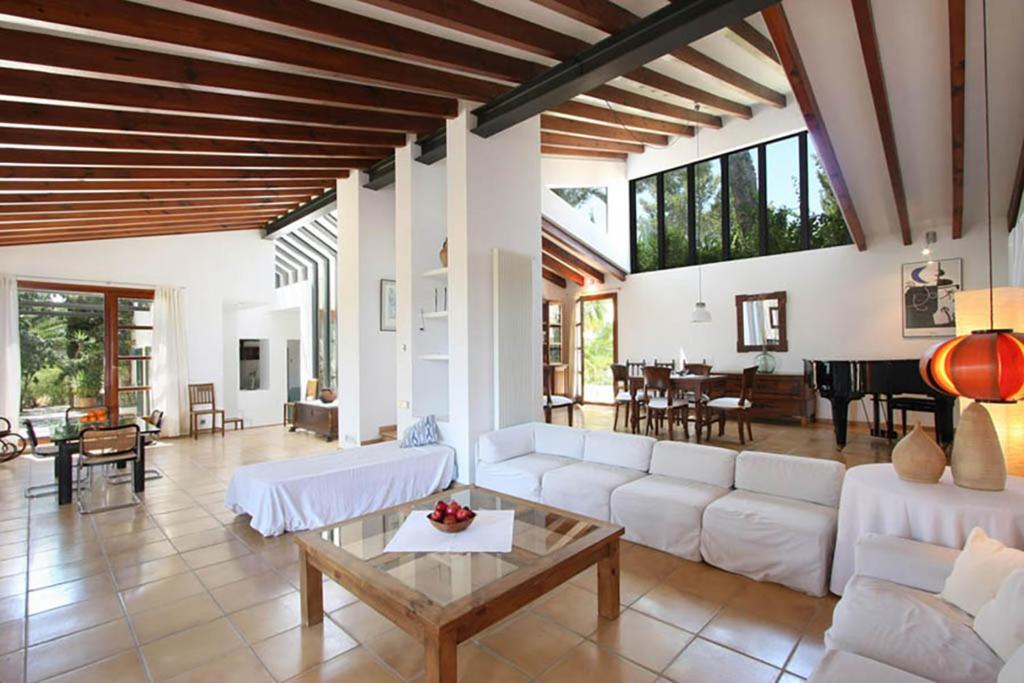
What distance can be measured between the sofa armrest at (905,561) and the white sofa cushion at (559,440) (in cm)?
231

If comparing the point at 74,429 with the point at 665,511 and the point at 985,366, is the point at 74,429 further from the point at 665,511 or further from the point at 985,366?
the point at 985,366

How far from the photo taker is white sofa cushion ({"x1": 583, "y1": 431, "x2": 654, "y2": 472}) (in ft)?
12.6

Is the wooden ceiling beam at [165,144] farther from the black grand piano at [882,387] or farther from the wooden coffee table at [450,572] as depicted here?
the black grand piano at [882,387]

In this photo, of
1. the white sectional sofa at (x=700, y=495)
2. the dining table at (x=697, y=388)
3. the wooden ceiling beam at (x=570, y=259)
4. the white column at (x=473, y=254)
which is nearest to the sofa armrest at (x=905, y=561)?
the white sectional sofa at (x=700, y=495)

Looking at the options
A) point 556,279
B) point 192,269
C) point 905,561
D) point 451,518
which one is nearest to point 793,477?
point 905,561

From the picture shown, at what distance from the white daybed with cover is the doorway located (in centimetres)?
607

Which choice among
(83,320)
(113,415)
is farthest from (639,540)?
(83,320)

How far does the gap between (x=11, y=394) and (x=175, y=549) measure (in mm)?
5249

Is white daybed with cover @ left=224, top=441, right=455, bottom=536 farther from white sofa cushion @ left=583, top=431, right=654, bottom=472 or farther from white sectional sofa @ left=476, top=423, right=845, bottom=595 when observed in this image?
white sofa cushion @ left=583, top=431, right=654, bottom=472

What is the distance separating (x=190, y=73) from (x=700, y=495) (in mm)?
4479

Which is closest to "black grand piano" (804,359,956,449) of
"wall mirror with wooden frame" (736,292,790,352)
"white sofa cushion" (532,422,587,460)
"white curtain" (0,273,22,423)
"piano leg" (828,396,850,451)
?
"piano leg" (828,396,850,451)

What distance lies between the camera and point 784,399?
24.1 feet

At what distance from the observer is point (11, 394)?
641 cm

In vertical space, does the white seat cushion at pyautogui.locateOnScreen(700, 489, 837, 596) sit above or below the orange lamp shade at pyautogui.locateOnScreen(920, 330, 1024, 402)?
below
